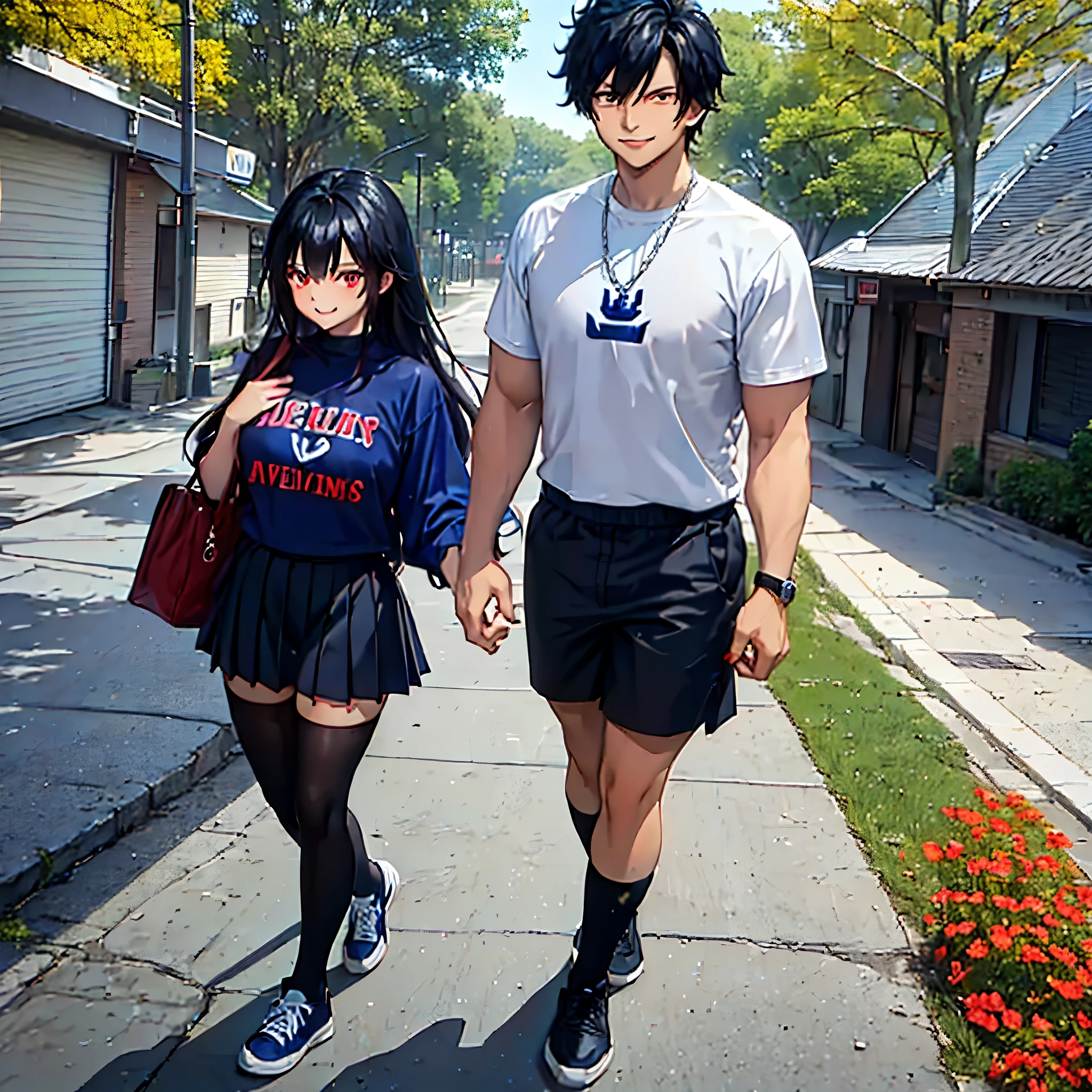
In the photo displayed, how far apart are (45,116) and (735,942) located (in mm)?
14147

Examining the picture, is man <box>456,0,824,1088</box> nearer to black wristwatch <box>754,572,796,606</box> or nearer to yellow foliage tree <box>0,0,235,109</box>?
black wristwatch <box>754,572,796,606</box>

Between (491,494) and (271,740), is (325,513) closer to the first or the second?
(491,494)

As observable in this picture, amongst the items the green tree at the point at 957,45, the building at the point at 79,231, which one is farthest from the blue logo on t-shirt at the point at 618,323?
the green tree at the point at 957,45

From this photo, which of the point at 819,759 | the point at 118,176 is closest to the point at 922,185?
the point at 118,176

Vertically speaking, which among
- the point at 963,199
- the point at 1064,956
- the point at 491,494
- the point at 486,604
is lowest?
the point at 1064,956

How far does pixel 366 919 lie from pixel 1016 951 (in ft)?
6.09

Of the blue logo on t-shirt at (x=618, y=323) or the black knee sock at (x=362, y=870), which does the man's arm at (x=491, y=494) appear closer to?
the blue logo on t-shirt at (x=618, y=323)

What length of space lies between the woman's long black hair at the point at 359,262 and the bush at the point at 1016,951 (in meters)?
2.04

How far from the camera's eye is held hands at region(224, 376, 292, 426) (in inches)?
127

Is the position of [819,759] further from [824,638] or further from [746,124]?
[746,124]

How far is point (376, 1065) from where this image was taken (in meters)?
3.27

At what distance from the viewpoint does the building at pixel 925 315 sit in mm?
16328

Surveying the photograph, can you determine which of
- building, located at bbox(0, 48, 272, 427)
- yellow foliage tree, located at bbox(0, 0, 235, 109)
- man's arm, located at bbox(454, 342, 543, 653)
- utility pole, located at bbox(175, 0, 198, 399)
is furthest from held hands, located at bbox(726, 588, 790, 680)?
utility pole, located at bbox(175, 0, 198, 399)

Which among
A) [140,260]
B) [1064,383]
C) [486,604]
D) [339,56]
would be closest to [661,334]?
[486,604]
